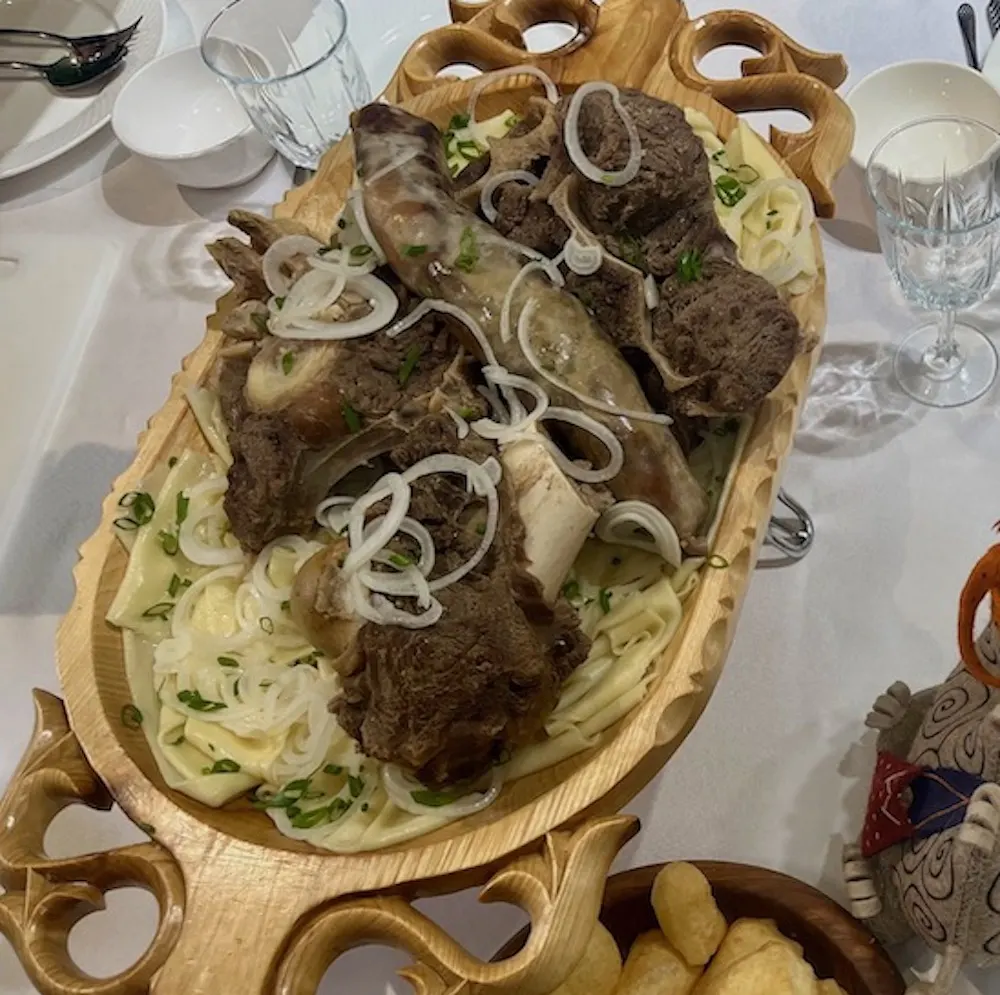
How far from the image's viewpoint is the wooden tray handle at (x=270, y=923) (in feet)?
4.11

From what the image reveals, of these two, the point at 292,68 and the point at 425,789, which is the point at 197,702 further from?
the point at 292,68

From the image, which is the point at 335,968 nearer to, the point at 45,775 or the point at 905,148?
the point at 45,775

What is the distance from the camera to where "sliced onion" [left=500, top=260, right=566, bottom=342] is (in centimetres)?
157

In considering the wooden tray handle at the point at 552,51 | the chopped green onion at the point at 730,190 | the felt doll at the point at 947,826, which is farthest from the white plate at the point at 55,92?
the felt doll at the point at 947,826

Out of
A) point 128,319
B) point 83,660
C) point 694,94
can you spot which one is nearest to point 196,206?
point 128,319

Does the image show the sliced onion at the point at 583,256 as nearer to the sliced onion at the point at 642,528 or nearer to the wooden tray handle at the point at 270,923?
the sliced onion at the point at 642,528

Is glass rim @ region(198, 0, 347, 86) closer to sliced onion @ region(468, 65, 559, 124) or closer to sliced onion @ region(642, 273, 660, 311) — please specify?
sliced onion @ region(468, 65, 559, 124)

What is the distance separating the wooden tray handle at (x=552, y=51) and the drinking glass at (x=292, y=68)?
0.66 feet

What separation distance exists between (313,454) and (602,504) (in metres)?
0.42

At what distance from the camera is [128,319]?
247cm

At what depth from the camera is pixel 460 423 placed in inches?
59.8

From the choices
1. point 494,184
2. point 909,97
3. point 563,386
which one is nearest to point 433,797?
point 563,386

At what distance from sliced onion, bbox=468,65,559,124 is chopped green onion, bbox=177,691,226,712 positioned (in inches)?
43.4

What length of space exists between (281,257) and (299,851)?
873 millimetres
